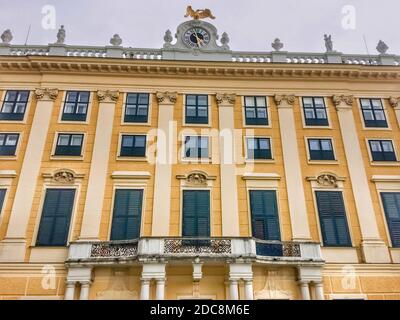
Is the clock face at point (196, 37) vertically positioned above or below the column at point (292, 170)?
above

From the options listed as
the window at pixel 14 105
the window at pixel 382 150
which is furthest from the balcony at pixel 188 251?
the window at pixel 14 105

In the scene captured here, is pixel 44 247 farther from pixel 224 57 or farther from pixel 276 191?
pixel 224 57

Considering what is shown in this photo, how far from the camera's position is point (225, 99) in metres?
21.5

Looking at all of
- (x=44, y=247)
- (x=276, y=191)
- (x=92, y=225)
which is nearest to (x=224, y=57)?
(x=276, y=191)

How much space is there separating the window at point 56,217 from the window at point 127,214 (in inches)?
90.8

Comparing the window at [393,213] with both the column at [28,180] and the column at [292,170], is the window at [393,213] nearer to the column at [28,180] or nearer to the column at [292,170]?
the column at [292,170]

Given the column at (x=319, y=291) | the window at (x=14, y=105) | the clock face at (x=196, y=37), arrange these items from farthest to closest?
the clock face at (x=196, y=37), the window at (x=14, y=105), the column at (x=319, y=291)

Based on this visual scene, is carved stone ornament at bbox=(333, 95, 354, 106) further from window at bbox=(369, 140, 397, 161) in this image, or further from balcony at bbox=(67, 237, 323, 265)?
balcony at bbox=(67, 237, 323, 265)

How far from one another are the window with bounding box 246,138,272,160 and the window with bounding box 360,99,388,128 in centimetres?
628

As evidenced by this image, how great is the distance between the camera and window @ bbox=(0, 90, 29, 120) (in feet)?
66.8

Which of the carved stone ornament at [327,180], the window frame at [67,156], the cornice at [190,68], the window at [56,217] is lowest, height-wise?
the window at [56,217]

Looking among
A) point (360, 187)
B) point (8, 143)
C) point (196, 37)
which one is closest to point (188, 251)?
point (360, 187)

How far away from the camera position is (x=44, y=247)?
55.9 ft

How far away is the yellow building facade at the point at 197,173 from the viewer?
53.4ft
